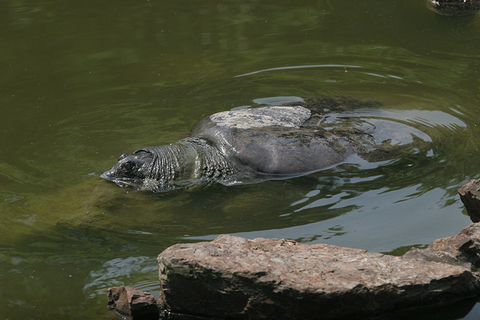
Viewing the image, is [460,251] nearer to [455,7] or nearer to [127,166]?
[127,166]

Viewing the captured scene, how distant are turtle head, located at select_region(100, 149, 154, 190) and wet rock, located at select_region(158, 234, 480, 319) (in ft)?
6.23

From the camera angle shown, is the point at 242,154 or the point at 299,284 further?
the point at 242,154

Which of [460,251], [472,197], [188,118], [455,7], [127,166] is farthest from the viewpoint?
[455,7]

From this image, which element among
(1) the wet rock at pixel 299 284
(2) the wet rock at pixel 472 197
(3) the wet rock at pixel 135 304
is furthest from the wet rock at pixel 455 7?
(3) the wet rock at pixel 135 304

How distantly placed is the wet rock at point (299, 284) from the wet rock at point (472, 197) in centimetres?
40

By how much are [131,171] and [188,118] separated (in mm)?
1490

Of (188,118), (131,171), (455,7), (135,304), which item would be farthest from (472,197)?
(455,7)

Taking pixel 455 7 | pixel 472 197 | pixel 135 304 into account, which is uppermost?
pixel 455 7

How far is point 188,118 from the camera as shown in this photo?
5.73 metres

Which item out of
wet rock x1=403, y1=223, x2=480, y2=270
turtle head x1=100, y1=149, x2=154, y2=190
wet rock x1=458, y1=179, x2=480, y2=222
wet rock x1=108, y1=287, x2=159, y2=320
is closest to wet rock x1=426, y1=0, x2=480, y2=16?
wet rock x1=458, y1=179, x2=480, y2=222

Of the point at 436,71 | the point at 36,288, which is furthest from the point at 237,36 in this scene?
the point at 36,288

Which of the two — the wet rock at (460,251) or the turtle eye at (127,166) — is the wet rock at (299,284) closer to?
the wet rock at (460,251)

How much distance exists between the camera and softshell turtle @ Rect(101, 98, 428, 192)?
4402mm

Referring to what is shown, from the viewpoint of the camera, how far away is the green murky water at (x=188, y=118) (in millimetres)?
3375
